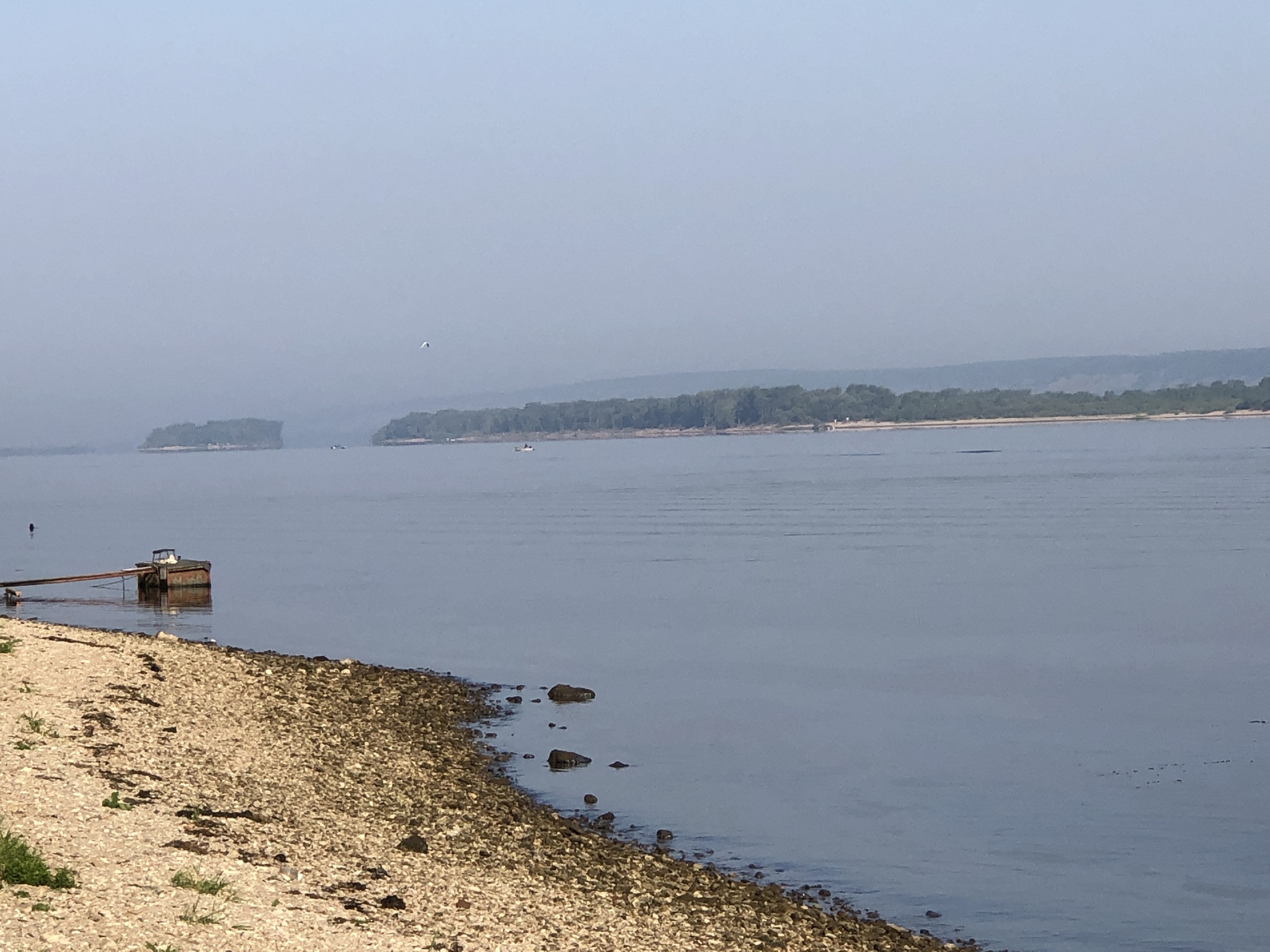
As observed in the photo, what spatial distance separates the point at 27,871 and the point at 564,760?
50.2ft

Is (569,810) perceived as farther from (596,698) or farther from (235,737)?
(596,698)

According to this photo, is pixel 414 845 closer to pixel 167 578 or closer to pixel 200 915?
pixel 200 915

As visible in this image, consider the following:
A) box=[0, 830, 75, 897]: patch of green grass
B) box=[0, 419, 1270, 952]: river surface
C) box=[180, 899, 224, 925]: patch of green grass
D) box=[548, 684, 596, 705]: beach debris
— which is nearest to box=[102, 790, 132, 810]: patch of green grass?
box=[0, 830, 75, 897]: patch of green grass

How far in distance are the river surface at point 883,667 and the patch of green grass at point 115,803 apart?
8.67 metres

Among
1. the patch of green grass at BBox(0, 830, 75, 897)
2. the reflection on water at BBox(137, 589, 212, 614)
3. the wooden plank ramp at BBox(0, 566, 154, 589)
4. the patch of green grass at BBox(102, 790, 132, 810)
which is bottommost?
the reflection on water at BBox(137, 589, 212, 614)

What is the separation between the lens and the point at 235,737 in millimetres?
26672

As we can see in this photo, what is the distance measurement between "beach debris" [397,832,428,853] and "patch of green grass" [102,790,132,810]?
3.62 m

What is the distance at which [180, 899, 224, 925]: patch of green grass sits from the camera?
1407 cm

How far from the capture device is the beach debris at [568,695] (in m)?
36.8

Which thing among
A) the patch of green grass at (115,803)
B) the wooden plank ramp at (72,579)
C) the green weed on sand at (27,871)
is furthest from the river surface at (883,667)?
the green weed on sand at (27,871)

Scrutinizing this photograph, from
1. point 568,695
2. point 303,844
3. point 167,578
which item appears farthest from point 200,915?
point 167,578

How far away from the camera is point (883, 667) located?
41438 millimetres

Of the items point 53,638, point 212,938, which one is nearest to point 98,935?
point 212,938

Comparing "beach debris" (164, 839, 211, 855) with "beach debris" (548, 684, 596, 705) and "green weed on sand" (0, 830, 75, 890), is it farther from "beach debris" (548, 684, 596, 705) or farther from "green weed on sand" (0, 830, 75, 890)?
"beach debris" (548, 684, 596, 705)
